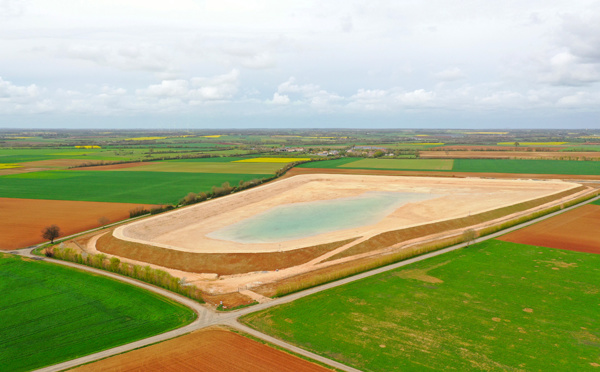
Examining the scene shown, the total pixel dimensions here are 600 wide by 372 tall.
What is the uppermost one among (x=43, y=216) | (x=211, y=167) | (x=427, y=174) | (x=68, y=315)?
(x=211, y=167)

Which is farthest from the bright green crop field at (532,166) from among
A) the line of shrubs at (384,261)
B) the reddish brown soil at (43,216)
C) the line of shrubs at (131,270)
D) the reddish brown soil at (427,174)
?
the line of shrubs at (131,270)

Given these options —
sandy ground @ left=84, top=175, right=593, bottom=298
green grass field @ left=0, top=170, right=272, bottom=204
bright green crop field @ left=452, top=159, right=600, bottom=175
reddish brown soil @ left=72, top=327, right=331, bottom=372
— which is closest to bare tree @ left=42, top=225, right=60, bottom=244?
A: sandy ground @ left=84, top=175, right=593, bottom=298

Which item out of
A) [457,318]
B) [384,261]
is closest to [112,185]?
[384,261]

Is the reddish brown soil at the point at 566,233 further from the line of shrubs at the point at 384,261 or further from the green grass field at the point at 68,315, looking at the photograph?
the green grass field at the point at 68,315

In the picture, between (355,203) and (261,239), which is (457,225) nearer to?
(355,203)

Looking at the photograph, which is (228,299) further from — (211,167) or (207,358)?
(211,167)

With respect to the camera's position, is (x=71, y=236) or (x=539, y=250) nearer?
(x=539, y=250)

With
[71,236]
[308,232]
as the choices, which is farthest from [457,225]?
[71,236]
